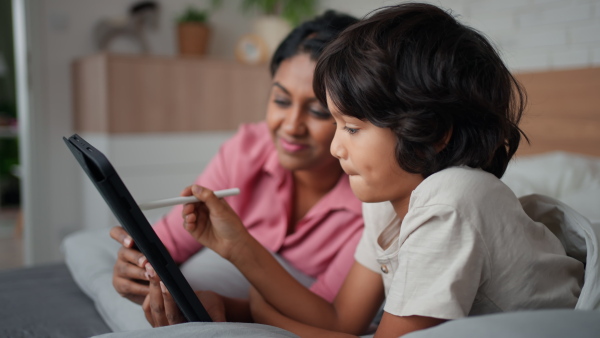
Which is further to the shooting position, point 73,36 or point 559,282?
point 73,36

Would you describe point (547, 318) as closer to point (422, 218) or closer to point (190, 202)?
point (422, 218)

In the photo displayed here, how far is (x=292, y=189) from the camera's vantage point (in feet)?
4.52

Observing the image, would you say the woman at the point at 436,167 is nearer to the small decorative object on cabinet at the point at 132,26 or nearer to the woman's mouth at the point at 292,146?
the woman's mouth at the point at 292,146

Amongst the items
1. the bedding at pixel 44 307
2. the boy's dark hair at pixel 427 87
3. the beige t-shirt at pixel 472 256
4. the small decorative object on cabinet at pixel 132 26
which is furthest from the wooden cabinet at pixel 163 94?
the beige t-shirt at pixel 472 256

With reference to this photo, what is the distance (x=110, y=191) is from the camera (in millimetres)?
688

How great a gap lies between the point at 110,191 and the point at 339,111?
0.34 metres

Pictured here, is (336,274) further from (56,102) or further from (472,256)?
(56,102)

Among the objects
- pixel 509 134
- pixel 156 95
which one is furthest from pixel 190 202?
pixel 156 95

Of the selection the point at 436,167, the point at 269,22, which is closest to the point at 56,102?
the point at 269,22

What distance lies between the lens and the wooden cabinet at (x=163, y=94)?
10.00 feet

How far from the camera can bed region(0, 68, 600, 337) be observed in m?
1.03

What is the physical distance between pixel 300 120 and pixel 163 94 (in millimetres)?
2204

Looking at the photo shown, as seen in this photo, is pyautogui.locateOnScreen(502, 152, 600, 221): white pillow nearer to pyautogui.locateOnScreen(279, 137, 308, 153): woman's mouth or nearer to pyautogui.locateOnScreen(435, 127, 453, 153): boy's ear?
pyautogui.locateOnScreen(279, 137, 308, 153): woman's mouth

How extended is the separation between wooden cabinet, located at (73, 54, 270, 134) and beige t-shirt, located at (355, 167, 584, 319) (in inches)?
103
